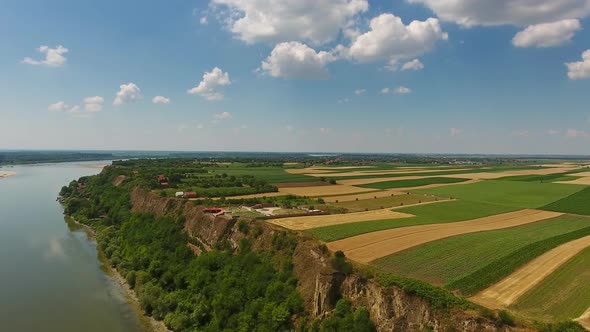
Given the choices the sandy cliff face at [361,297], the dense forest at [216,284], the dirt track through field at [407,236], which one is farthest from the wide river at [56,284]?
the dirt track through field at [407,236]

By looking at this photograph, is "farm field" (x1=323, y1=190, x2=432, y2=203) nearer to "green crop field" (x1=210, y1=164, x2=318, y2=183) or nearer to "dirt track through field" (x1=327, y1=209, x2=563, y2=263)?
"dirt track through field" (x1=327, y1=209, x2=563, y2=263)

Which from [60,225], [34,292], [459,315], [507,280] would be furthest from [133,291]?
[60,225]

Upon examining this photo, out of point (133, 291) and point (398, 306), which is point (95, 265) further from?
point (398, 306)

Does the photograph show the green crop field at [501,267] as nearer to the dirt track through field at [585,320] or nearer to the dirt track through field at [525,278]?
the dirt track through field at [525,278]

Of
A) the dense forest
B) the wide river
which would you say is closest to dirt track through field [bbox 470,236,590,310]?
the dense forest

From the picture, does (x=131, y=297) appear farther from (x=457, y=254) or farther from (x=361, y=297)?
(x=457, y=254)

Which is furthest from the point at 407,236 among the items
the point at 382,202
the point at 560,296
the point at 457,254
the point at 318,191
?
the point at 318,191
